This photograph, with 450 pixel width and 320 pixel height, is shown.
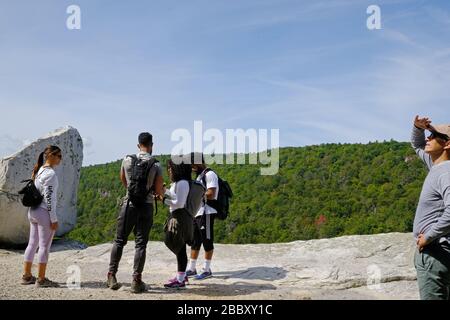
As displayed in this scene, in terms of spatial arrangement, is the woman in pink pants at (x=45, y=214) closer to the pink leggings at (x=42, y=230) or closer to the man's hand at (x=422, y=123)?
the pink leggings at (x=42, y=230)

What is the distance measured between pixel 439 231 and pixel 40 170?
189 inches

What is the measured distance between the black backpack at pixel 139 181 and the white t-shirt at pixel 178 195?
312 millimetres

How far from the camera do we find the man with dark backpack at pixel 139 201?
19.7 ft

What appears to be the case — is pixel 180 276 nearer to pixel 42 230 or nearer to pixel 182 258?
pixel 182 258

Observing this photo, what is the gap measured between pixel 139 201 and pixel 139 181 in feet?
0.82

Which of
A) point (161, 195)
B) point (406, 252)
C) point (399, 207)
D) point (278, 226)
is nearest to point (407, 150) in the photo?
point (399, 207)

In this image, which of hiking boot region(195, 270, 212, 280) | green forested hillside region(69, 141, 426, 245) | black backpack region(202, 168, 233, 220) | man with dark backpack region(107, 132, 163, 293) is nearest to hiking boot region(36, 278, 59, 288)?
man with dark backpack region(107, 132, 163, 293)

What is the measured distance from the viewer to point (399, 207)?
25125 millimetres

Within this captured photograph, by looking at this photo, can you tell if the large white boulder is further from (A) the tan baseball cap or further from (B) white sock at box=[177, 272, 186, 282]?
(A) the tan baseball cap

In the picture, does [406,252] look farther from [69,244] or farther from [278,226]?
[278,226]

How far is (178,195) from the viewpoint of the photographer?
20.5 feet

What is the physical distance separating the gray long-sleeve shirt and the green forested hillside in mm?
15391

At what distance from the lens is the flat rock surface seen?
6.22 m

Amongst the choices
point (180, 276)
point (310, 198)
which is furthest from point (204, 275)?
point (310, 198)
